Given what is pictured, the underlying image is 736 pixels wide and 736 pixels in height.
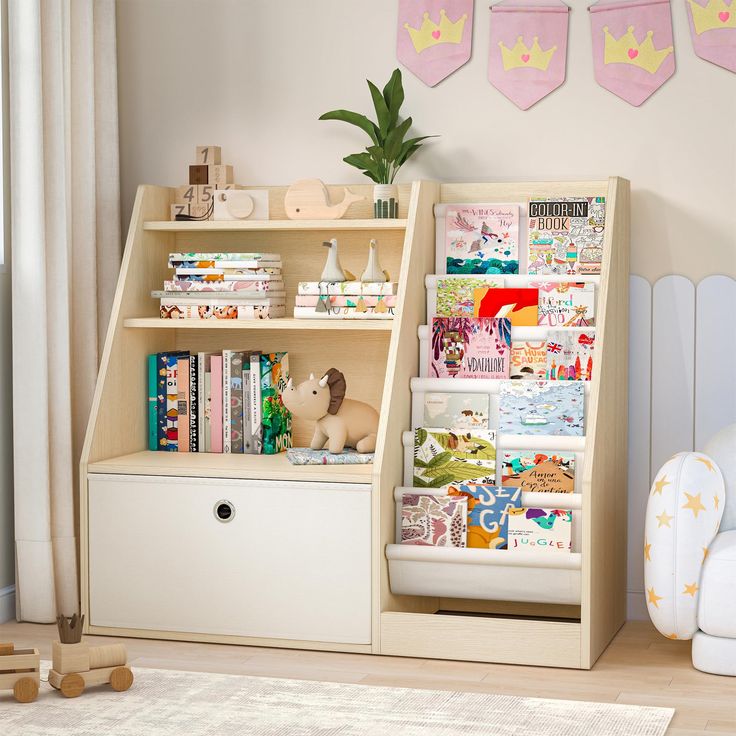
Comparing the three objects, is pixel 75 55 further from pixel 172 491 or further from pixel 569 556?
pixel 569 556

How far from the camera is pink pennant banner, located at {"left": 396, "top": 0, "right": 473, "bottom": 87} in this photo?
337 cm

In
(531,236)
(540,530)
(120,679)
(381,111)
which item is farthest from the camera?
(381,111)

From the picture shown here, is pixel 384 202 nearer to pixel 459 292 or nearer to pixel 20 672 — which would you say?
pixel 459 292

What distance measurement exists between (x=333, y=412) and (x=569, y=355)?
2.13ft

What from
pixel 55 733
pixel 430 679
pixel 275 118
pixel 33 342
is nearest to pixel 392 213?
pixel 275 118

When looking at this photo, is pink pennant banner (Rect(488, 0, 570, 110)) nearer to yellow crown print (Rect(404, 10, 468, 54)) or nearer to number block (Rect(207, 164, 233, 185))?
yellow crown print (Rect(404, 10, 468, 54))

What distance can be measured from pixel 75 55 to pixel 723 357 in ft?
6.80

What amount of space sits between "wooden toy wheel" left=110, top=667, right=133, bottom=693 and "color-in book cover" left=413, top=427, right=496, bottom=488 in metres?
0.88

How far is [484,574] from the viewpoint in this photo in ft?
9.48

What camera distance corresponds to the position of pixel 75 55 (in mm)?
3398

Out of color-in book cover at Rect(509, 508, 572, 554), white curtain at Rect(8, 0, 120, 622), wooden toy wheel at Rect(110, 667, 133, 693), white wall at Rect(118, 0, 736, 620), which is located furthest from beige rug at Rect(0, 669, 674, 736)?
white wall at Rect(118, 0, 736, 620)

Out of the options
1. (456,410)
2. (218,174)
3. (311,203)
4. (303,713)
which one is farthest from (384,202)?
(303,713)

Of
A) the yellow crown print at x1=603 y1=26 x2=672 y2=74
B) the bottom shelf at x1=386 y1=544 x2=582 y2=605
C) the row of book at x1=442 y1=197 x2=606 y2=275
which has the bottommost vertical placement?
the bottom shelf at x1=386 y1=544 x2=582 y2=605

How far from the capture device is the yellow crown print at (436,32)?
3.37 metres
